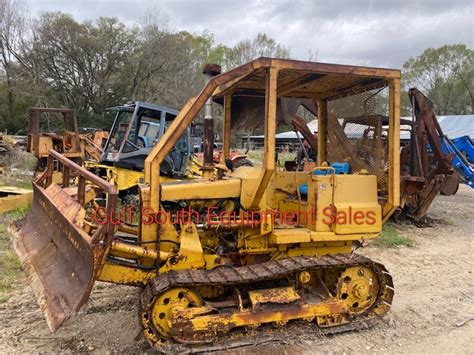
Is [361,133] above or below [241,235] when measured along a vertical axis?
above

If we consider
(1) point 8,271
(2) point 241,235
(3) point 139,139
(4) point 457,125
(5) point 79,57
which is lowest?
(1) point 8,271

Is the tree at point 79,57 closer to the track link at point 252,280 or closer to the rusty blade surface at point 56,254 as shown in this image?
the rusty blade surface at point 56,254

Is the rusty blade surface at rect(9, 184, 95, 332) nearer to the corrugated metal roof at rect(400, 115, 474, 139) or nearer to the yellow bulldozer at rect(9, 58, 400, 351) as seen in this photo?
the yellow bulldozer at rect(9, 58, 400, 351)

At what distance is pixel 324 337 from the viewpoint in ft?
13.6

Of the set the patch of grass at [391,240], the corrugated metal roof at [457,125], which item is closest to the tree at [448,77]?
the corrugated metal roof at [457,125]

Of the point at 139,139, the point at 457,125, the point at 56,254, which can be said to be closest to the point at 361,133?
the point at 56,254

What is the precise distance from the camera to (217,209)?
428 cm

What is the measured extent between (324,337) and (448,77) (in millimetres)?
50755

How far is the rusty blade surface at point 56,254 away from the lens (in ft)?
10.9

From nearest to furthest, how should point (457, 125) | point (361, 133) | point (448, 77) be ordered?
point (361, 133) → point (457, 125) → point (448, 77)

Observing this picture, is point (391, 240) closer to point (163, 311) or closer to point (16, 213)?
point (163, 311)

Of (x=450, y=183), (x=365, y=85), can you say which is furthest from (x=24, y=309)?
(x=450, y=183)

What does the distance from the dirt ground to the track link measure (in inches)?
7.5

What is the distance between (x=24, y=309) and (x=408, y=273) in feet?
16.4
